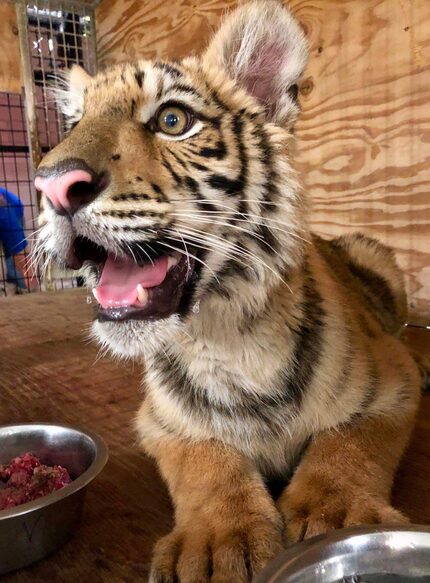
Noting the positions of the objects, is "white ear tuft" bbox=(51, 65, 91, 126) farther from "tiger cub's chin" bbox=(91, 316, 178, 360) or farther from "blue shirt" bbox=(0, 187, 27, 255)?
"blue shirt" bbox=(0, 187, 27, 255)

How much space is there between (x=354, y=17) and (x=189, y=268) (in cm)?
186

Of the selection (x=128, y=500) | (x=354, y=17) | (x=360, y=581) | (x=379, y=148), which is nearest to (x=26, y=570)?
(x=128, y=500)

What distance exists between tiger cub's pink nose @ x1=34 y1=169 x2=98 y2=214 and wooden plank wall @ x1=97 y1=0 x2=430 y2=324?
1.39 metres

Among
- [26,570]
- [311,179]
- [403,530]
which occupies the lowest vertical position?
[26,570]

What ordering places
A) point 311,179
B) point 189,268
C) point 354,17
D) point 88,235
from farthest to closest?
point 311,179, point 354,17, point 189,268, point 88,235

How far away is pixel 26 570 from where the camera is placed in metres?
1.02

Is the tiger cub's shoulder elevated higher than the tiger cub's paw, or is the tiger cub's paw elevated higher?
the tiger cub's shoulder

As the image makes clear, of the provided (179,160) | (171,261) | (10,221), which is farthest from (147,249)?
(10,221)

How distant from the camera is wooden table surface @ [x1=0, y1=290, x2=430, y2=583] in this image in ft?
3.44

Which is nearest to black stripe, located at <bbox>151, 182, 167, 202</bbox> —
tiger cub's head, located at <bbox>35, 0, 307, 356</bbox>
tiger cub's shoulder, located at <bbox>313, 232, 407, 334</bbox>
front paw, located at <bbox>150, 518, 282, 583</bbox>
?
tiger cub's head, located at <bbox>35, 0, 307, 356</bbox>

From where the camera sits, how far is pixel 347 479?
3.48ft

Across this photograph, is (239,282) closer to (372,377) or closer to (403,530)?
(372,377)

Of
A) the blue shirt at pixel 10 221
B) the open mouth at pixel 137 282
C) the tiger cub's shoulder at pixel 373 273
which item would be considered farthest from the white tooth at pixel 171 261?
the blue shirt at pixel 10 221

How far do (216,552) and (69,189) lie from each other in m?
0.61
